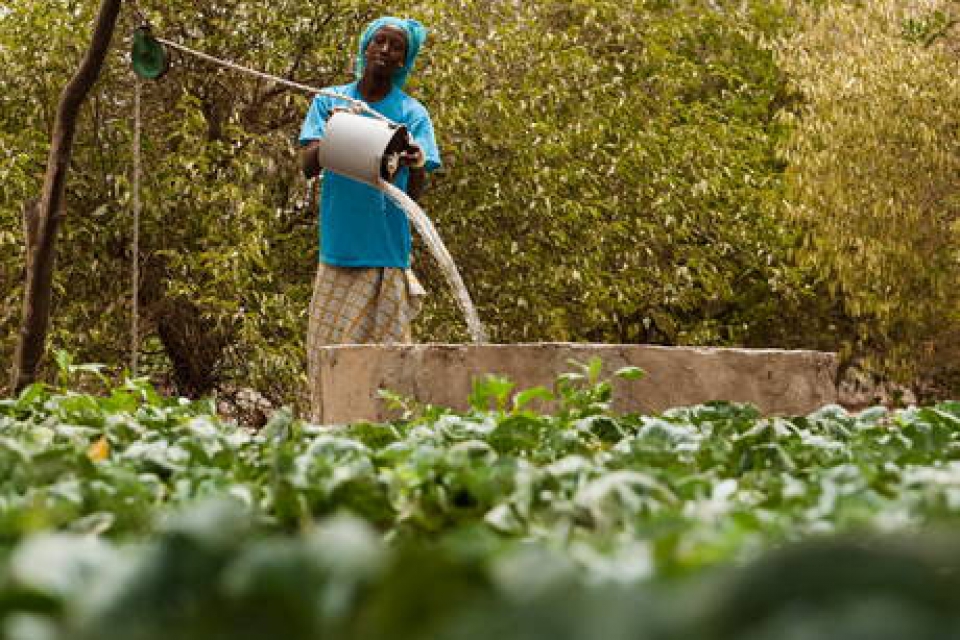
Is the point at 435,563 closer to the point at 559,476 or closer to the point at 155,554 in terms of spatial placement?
the point at 155,554

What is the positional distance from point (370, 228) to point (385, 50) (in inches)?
30.4

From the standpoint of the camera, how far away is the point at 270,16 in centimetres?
1043

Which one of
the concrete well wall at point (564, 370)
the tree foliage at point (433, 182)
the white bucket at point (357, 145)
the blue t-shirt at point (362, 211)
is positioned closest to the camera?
the concrete well wall at point (564, 370)

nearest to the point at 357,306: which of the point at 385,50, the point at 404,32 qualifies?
the point at 385,50

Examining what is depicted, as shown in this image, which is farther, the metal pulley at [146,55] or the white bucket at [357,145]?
the metal pulley at [146,55]

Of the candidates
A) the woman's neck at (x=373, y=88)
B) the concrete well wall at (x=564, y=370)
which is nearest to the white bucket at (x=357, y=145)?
the woman's neck at (x=373, y=88)

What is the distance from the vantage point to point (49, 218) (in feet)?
18.4

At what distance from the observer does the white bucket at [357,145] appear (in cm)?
624

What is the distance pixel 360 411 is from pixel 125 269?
560cm

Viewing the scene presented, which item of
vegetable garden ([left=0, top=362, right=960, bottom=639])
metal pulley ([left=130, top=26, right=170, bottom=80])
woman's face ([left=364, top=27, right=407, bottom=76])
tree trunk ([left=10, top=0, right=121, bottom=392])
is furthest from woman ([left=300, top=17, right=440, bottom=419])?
vegetable garden ([left=0, top=362, right=960, bottom=639])

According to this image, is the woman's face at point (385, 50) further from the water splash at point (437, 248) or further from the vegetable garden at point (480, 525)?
the vegetable garden at point (480, 525)

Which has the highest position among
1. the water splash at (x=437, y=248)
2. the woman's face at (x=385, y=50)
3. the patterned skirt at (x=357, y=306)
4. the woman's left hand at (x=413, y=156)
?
the woman's face at (x=385, y=50)

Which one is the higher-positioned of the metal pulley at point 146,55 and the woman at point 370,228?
the metal pulley at point 146,55

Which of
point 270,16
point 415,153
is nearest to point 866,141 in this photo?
point 270,16
